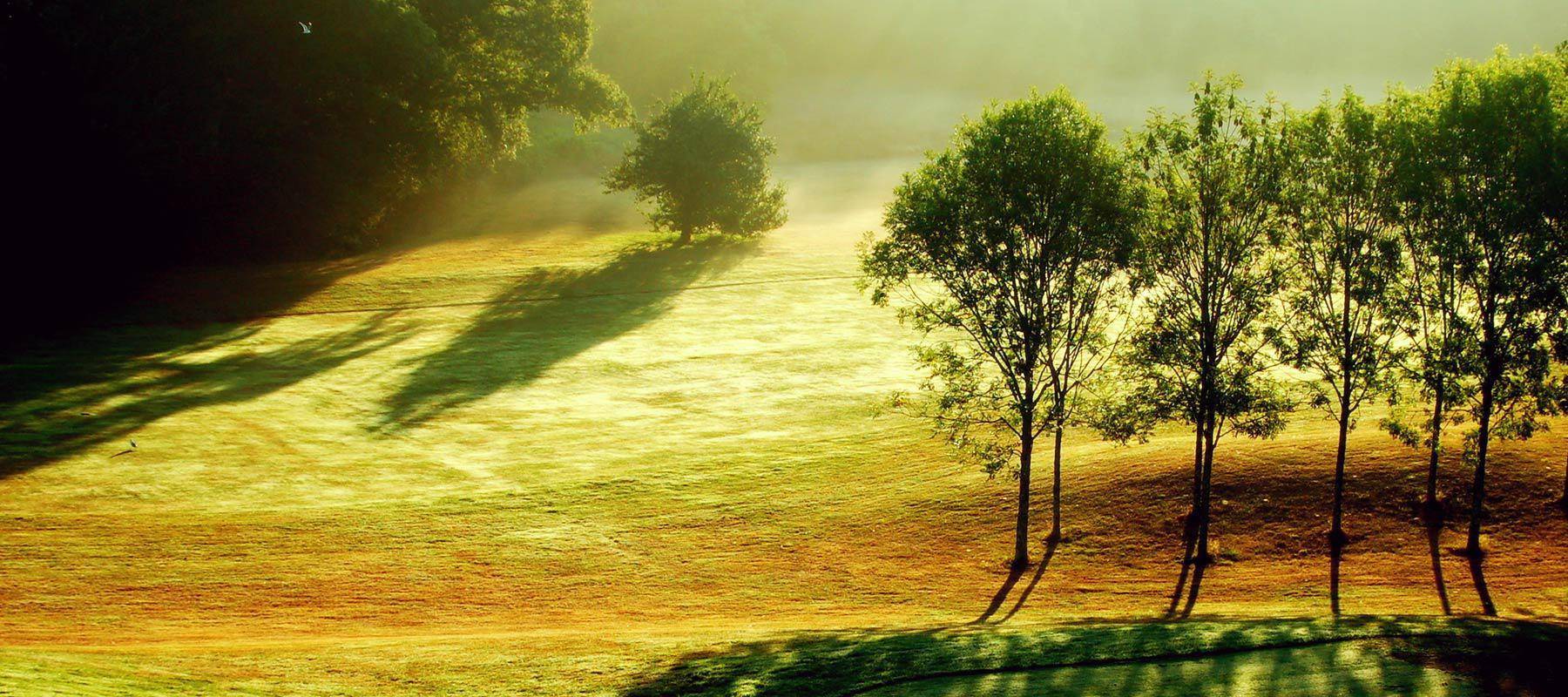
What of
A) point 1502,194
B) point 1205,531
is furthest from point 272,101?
point 1502,194

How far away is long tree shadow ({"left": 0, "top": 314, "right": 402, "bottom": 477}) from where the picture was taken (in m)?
35.6

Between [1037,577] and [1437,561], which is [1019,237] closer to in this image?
[1037,577]

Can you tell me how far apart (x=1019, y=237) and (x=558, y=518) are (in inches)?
641

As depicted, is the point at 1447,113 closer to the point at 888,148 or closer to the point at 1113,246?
the point at 1113,246

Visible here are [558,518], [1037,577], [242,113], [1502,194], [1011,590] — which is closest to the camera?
[1502,194]

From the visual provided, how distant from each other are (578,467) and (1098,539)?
58.0 feet

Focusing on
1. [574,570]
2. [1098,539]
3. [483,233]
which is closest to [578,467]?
[574,570]

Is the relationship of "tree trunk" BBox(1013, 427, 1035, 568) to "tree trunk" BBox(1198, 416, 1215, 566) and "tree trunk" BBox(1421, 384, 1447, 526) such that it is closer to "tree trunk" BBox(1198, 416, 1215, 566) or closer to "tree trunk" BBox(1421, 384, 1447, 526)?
"tree trunk" BBox(1198, 416, 1215, 566)

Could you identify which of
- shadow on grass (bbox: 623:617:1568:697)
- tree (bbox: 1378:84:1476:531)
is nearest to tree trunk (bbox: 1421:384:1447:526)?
tree (bbox: 1378:84:1476:531)

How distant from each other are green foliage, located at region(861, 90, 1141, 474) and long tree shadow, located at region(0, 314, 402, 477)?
2802 cm

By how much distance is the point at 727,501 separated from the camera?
3375 cm

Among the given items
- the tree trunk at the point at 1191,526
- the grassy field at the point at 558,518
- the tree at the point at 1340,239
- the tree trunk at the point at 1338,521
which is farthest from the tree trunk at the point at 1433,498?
the tree trunk at the point at 1191,526

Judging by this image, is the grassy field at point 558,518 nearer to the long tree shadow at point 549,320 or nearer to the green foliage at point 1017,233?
the long tree shadow at point 549,320

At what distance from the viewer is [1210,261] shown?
26859 mm
